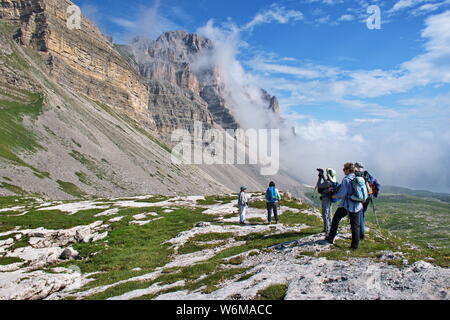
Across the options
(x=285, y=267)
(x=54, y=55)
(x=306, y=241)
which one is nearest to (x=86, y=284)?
(x=285, y=267)

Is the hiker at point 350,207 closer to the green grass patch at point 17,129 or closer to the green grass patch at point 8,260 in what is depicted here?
the green grass patch at point 8,260

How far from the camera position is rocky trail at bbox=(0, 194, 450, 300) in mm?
11547

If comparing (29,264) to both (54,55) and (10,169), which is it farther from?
(54,55)

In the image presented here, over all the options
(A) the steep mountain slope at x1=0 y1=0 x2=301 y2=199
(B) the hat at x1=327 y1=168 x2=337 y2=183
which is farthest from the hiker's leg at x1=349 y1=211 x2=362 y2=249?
(A) the steep mountain slope at x1=0 y1=0 x2=301 y2=199

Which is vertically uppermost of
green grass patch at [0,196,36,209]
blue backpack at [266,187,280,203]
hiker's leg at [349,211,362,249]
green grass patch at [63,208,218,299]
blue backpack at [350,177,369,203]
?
blue backpack at [350,177,369,203]

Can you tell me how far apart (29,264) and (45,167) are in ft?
242

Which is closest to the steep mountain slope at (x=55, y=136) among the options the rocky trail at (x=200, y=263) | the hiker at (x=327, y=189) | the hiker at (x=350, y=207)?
the rocky trail at (x=200, y=263)

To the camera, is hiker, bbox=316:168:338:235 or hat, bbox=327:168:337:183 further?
hat, bbox=327:168:337:183

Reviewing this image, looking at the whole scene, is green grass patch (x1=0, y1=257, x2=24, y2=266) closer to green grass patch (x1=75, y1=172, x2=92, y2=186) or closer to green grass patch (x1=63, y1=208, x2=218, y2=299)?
green grass patch (x1=63, y1=208, x2=218, y2=299)

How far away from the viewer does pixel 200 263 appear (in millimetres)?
18250

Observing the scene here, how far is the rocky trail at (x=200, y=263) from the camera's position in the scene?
11.5 m

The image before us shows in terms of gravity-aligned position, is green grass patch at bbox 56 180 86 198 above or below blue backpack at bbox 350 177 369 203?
below

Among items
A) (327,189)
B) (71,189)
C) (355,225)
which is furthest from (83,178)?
(355,225)
